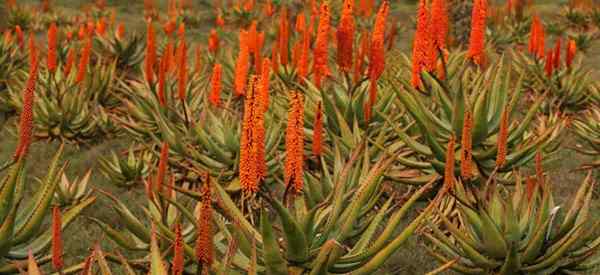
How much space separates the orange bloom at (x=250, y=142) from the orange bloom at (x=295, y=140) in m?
0.23

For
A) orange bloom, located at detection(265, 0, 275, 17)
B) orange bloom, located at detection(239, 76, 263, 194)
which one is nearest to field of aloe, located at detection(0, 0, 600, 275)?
orange bloom, located at detection(239, 76, 263, 194)

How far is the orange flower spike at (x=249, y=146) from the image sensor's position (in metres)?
2.69

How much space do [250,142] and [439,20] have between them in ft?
8.07

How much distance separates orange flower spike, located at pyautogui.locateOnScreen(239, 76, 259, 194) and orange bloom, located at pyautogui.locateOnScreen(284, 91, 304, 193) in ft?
0.77

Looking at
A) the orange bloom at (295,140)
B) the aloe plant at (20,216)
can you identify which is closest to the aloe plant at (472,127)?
the orange bloom at (295,140)

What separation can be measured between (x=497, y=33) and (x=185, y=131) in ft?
43.4

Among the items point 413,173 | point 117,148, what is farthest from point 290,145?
point 117,148

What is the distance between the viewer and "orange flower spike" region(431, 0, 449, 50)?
4.61 meters

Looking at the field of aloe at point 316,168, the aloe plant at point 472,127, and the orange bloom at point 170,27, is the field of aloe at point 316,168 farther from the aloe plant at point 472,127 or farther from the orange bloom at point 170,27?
the orange bloom at point 170,27

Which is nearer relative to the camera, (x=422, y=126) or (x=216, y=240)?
(x=216, y=240)

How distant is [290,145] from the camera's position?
294 cm

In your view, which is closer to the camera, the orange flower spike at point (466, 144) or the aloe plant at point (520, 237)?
the orange flower spike at point (466, 144)

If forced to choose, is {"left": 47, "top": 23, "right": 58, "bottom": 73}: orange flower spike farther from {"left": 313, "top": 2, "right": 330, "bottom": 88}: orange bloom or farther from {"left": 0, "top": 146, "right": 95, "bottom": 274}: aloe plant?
{"left": 0, "top": 146, "right": 95, "bottom": 274}: aloe plant

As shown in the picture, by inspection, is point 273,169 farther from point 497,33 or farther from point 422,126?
point 497,33
